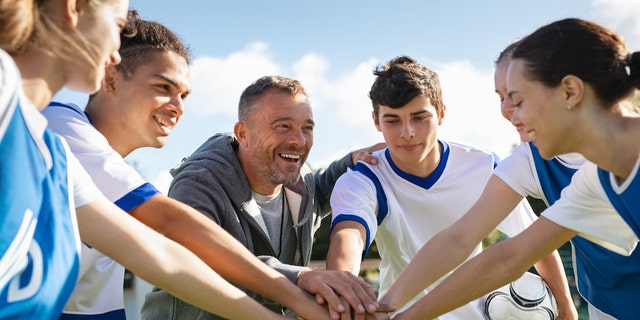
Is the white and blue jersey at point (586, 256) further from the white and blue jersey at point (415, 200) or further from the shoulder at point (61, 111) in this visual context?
the shoulder at point (61, 111)

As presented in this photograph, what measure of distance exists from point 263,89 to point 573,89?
211cm

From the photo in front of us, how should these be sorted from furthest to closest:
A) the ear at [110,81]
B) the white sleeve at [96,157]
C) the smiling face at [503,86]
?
the smiling face at [503,86]
the ear at [110,81]
the white sleeve at [96,157]

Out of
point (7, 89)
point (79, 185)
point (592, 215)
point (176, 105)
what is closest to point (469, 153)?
point (592, 215)

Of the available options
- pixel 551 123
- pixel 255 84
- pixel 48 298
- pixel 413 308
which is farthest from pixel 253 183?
pixel 48 298

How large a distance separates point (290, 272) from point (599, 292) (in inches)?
59.3

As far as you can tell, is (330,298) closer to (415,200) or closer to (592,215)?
(415,200)

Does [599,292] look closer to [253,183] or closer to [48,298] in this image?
[253,183]

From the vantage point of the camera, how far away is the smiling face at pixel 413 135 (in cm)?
395

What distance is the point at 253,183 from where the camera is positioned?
377 centimetres

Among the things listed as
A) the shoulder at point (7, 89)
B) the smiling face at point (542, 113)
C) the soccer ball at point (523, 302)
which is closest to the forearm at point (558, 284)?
the soccer ball at point (523, 302)

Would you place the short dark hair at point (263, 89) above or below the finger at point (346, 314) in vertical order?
above

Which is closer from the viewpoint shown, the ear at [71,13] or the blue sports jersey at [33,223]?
the blue sports jersey at [33,223]

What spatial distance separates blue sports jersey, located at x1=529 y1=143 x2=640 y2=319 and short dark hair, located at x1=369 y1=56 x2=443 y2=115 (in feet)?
3.16

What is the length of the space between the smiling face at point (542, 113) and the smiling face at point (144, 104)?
1.76 metres
